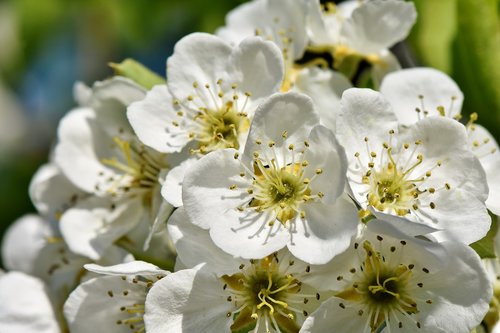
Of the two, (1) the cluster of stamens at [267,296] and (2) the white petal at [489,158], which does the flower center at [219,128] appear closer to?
(1) the cluster of stamens at [267,296]

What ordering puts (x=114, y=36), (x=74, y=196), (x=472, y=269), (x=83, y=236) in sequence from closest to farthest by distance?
1. (x=472, y=269)
2. (x=83, y=236)
3. (x=74, y=196)
4. (x=114, y=36)

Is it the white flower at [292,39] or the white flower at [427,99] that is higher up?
the white flower at [292,39]

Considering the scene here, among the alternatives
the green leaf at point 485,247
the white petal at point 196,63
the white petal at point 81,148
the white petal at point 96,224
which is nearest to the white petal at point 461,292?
the green leaf at point 485,247

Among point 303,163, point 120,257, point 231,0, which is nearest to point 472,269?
point 303,163

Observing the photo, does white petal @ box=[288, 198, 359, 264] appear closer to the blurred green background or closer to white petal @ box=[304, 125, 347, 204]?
white petal @ box=[304, 125, 347, 204]

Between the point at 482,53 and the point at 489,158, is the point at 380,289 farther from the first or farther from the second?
the point at 482,53

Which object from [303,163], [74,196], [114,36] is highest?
[303,163]

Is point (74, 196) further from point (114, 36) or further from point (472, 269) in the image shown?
point (114, 36)
